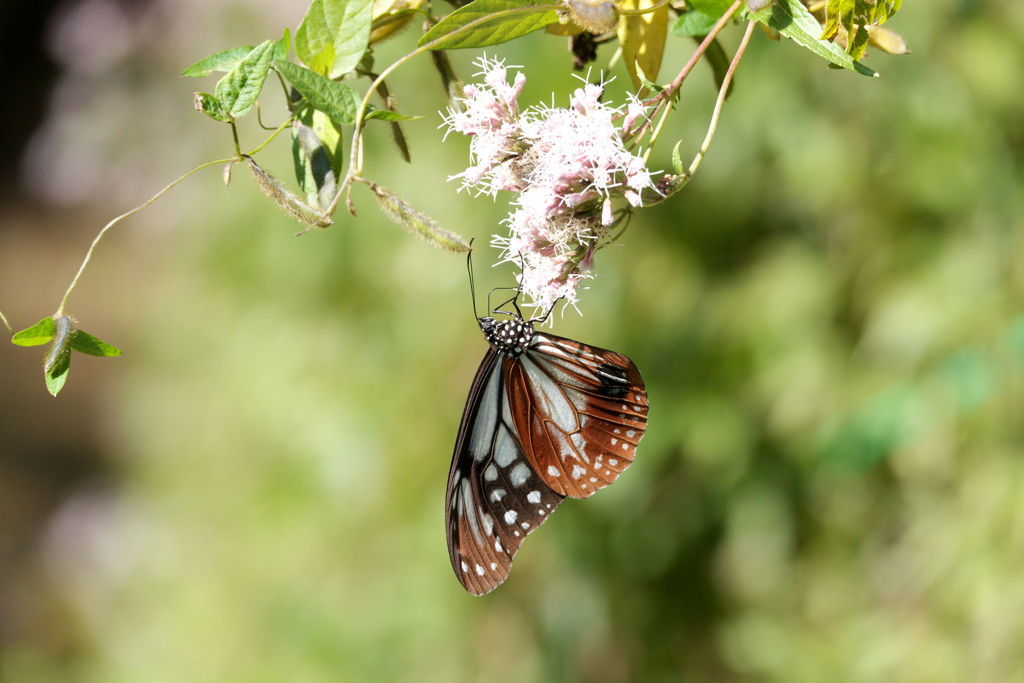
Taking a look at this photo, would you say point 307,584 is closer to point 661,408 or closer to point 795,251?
A: point 661,408

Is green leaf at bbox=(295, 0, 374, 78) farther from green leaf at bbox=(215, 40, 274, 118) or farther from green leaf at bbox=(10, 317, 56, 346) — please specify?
green leaf at bbox=(10, 317, 56, 346)

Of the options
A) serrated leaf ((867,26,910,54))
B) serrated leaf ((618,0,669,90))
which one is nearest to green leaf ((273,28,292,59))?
serrated leaf ((618,0,669,90))

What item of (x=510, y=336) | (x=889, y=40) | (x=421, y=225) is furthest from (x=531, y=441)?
(x=889, y=40)

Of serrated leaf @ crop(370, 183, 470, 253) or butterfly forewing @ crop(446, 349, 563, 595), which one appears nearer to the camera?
serrated leaf @ crop(370, 183, 470, 253)

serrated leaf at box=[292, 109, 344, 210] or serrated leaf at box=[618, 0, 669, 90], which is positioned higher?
serrated leaf at box=[618, 0, 669, 90]

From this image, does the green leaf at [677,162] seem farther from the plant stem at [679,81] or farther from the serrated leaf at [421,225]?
the serrated leaf at [421,225]

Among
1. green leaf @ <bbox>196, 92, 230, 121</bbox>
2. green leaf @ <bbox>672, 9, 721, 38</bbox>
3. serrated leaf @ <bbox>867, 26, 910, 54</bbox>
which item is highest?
serrated leaf @ <bbox>867, 26, 910, 54</bbox>
